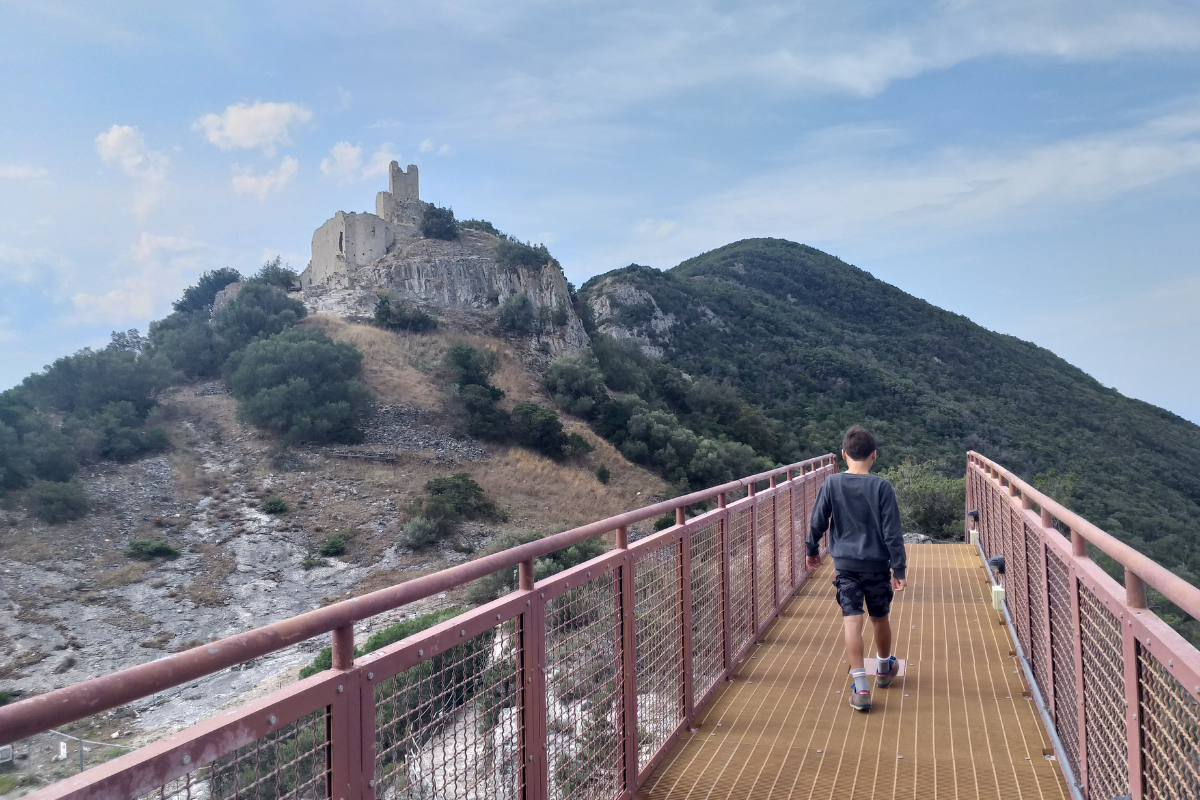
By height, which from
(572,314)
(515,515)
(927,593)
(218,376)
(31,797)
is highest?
(572,314)

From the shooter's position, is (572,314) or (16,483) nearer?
(16,483)

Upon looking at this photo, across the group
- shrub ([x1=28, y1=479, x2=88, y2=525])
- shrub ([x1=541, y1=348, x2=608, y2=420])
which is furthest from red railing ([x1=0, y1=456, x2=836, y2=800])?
shrub ([x1=541, y1=348, x2=608, y2=420])

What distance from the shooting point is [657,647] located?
12.5 ft

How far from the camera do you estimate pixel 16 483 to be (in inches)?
940

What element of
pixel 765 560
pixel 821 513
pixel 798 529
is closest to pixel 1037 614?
pixel 821 513

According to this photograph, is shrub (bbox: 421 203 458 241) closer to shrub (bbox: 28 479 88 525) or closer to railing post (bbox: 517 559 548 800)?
shrub (bbox: 28 479 88 525)

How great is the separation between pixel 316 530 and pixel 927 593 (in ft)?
69.6

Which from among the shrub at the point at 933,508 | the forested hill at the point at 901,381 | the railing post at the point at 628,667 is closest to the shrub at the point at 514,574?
the shrub at the point at 933,508

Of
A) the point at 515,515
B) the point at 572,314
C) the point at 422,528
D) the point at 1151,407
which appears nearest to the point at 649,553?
the point at 422,528

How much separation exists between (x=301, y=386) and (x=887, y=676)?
1225 inches

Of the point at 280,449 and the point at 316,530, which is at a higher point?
the point at 280,449

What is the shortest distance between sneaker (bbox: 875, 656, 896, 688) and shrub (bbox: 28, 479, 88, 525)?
995 inches

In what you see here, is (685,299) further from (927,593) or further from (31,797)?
(31,797)

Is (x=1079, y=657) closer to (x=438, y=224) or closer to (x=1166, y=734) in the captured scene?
(x=1166, y=734)
